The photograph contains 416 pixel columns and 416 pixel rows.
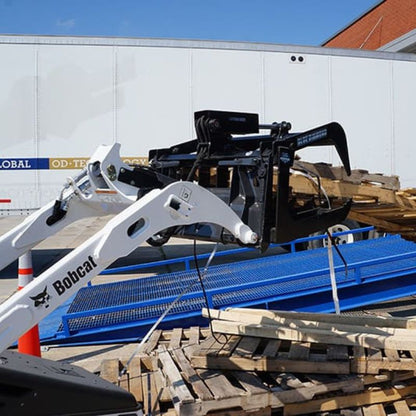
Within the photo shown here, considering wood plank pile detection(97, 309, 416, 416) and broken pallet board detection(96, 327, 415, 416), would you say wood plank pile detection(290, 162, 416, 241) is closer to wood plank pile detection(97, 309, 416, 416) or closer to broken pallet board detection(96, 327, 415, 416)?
wood plank pile detection(97, 309, 416, 416)

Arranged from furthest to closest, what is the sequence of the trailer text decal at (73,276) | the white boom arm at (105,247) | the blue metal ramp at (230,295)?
the blue metal ramp at (230,295), the trailer text decal at (73,276), the white boom arm at (105,247)

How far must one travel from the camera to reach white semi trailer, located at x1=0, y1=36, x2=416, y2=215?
8758 mm

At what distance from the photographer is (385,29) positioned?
2317 cm

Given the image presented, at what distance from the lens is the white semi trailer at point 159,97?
876 centimetres

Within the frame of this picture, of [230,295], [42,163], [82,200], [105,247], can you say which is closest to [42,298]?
[105,247]

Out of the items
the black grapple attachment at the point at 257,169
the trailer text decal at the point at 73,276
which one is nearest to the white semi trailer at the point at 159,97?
the black grapple attachment at the point at 257,169

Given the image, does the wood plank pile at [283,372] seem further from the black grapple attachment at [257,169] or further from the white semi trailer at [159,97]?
the white semi trailer at [159,97]

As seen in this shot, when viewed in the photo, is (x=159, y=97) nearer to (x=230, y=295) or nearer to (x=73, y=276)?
(x=230, y=295)

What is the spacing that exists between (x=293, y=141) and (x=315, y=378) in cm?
→ 194

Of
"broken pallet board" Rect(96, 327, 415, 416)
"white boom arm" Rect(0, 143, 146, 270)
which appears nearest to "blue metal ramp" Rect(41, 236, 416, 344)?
"broken pallet board" Rect(96, 327, 415, 416)

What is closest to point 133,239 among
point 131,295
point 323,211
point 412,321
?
point 323,211

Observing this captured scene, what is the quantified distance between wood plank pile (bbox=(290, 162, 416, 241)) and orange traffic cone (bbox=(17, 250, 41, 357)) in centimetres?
233

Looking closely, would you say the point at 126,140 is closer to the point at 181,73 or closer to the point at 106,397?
the point at 181,73

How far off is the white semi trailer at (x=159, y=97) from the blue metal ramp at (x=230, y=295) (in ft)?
10.5
